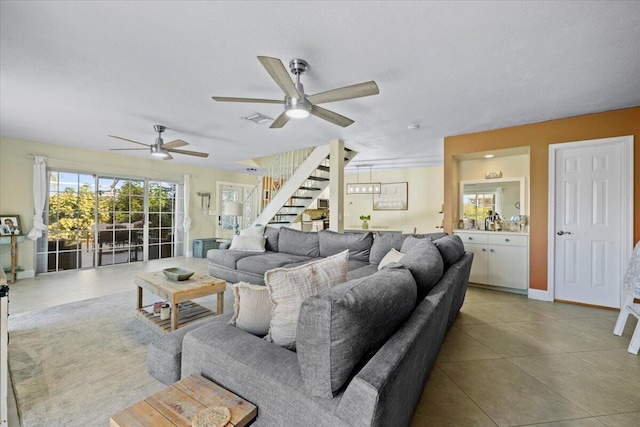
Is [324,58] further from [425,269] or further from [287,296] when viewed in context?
[287,296]

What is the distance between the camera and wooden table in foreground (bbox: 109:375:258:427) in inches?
36.8

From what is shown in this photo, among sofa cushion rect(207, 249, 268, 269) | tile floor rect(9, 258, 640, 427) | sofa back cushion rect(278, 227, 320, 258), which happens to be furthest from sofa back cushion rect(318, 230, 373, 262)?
tile floor rect(9, 258, 640, 427)

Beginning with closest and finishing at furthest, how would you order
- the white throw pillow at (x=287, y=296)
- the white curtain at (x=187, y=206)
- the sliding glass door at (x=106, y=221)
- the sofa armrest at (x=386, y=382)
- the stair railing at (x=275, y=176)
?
1. the sofa armrest at (x=386, y=382)
2. the white throw pillow at (x=287, y=296)
3. the sliding glass door at (x=106, y=221)
4. the stair railing at (x=275, y=176)
5. the white curtain at (x=187, y=206)

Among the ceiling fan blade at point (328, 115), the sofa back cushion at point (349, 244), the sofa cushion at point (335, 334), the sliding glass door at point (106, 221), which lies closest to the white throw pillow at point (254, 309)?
the sofa cushion at point (335, 334)

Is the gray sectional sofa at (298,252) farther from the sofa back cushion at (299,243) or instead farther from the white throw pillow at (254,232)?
the white throw pillow at (254,232)

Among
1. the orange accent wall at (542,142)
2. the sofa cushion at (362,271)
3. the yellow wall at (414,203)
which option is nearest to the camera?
the sofa cushion at (362,271)

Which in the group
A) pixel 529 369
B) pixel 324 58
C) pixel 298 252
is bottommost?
pixel 529 369

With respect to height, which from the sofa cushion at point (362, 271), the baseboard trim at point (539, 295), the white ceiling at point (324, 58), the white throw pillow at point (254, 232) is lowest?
the baseboard trim at point (539, 295)

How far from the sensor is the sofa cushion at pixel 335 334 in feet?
2.91

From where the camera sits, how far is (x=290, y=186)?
5621 mm

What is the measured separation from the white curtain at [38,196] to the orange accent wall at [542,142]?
7135mm

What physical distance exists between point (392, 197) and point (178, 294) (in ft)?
22.1

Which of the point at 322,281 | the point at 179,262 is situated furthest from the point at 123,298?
the point at 322,281

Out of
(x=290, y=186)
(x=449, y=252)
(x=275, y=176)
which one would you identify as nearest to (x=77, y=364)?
(x=449, y=252)
